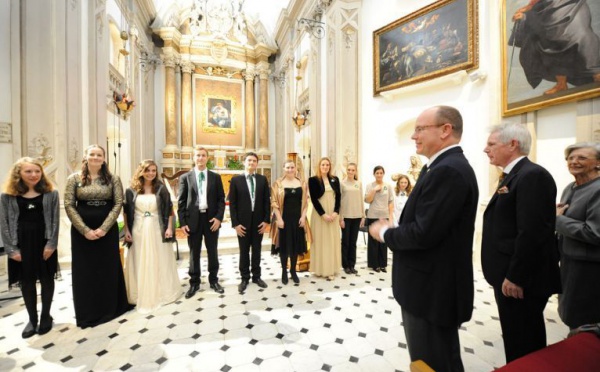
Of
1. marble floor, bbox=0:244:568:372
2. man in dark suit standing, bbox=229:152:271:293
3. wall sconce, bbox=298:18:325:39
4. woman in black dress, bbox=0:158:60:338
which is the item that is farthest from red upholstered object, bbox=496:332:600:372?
wall sconce, bbox=298:18:325:39

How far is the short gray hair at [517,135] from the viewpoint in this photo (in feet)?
Result: 5.85

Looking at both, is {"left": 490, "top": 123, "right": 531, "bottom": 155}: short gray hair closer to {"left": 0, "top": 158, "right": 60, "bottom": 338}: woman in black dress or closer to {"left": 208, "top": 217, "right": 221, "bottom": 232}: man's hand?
{"left": 208, "top": 217, "right": 221, "bottom": 232}: man's hand

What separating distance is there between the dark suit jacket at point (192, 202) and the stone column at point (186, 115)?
33.2ft

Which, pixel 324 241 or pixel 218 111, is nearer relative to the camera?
pixel 324 241

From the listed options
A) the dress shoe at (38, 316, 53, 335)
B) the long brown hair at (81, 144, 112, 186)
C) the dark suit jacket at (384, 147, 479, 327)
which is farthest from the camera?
the long brown hair at (81, 144, 112, 186)

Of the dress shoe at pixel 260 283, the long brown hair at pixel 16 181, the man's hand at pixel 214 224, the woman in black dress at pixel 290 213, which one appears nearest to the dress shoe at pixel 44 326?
the long brown hair at pixel 16 181

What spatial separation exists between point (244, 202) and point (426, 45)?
5.56 m

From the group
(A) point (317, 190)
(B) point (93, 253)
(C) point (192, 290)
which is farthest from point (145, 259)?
(A) point (317, 190)

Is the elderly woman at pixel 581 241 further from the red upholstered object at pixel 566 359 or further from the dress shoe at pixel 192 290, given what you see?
the dress shoe at pixel 192 290

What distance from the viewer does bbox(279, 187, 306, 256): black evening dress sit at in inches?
164

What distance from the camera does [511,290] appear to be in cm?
168

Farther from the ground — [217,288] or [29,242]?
[29,242]

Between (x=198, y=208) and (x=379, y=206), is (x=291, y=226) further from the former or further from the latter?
(x=379, y=206)

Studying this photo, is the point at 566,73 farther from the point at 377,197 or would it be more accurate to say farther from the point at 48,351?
the point at 48,351
